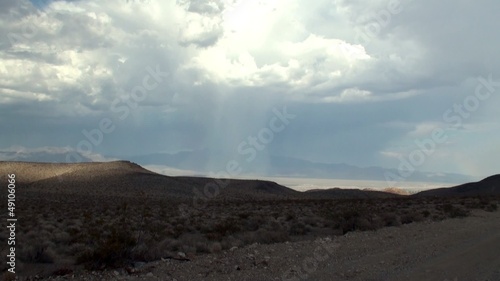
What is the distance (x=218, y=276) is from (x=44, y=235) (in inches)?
450

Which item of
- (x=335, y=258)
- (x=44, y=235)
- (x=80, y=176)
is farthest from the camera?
(x=80, y=176)

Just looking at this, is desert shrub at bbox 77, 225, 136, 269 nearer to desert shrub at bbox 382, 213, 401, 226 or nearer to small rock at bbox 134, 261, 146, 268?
small rock at bbox 134, 261, 146, 268

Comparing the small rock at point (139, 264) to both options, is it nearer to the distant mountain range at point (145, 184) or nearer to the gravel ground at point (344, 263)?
the gravel ground at point (344, 263)

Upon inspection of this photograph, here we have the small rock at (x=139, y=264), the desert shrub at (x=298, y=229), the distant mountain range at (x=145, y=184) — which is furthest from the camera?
the distant mountain range at (x=145, y=184)

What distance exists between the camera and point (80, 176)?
103 meters

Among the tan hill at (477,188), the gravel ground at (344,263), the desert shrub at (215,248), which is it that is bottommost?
the gravel ground at (344,263)

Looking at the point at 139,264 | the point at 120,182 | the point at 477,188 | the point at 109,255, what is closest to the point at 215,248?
the point at 139,264

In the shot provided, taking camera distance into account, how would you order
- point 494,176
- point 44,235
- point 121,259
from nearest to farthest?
point 121,259, point 44,235, point 494,176

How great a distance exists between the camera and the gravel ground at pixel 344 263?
12.0m

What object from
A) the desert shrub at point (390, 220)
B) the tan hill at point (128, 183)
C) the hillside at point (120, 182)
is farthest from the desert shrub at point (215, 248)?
the tan hill at point (128, 183)

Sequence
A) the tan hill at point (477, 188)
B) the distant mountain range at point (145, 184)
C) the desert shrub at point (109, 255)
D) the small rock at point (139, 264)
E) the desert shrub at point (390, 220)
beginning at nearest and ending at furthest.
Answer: the desert shrub at point (109, 255) → the small rock at point (139, 264) → the desert shrub at point (390, 220) → the distant mountain range at point (145, 184) → the tan hill at point (477, 188)

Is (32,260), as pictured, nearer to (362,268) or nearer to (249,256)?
(249,256)

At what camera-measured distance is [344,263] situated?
13656 mm

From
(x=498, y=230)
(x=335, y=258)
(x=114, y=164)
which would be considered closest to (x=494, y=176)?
(x=114, y=164)
